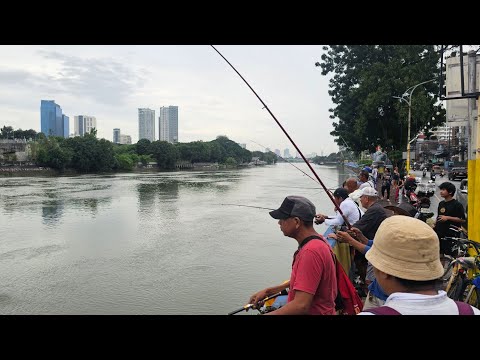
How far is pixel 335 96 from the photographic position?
92.7 feet

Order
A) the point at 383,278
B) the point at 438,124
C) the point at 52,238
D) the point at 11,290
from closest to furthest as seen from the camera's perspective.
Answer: the point at 383,278 → the point at 11,290 → the point at 52,238 → the point at 438,124

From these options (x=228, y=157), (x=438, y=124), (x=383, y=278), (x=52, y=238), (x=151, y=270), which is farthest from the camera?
(x=228, y=157)

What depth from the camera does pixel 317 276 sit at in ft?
6.46

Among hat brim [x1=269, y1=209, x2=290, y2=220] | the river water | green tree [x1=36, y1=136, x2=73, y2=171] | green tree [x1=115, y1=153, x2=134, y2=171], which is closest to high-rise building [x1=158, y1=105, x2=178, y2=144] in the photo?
green tree [x1=115, y1=153, x2=134, y2=171]

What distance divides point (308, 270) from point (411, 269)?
2.13ft

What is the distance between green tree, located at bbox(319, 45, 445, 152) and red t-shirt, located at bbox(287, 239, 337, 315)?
22659 mm

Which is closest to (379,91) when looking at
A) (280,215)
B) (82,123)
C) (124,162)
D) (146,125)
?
(280,215)

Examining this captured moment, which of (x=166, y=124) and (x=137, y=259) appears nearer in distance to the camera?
(x=137, y=259)

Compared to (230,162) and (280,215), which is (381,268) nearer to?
(280,215)
